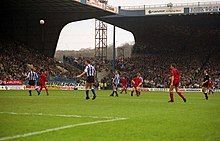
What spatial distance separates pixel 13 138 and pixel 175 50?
52400mm

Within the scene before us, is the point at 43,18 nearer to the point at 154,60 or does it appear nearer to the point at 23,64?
the point at 23,64

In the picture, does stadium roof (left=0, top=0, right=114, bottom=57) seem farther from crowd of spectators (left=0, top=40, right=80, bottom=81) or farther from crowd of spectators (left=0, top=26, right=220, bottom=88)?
crowd of spectators (left=0, top=26, right=220, bottom=88)

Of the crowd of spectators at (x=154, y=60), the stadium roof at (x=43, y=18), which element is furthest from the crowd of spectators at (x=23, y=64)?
the stadium roof at (x=43, y=18)

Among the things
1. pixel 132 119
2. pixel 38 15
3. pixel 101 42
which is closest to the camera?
pixel 132 119

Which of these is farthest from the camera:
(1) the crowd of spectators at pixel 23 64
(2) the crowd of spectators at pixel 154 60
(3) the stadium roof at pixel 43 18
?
(3) the stadium roof at pixel 43 18

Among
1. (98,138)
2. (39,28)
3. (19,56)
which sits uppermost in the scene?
(39,28)

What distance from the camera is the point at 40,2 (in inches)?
1857

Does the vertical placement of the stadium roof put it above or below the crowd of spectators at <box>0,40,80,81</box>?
above

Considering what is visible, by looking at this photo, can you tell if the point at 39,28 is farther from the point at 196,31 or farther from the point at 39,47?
the point at 196,31

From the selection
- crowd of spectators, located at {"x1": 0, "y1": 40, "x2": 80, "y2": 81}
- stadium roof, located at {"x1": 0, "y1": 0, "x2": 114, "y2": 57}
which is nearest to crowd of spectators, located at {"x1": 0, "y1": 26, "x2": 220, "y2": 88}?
crowd of spectators, located at {"x1": 0, "y1": 40, "x2": 80, "y2": 81}

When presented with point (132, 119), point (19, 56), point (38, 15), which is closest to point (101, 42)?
point (38, 15)

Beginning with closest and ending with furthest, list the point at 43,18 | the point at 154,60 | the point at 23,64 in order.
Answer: the point at 23,64, the point at 43,18, the point at 154,60

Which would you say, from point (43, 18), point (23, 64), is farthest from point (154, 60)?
point (23, 64)

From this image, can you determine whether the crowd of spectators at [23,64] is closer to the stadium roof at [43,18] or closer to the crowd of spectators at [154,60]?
the crowd of spectators at [154,60]
